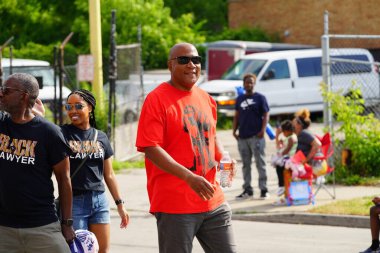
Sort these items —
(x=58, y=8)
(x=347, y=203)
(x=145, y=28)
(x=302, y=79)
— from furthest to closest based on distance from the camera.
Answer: (x=58, y=8) < (x=145, y=28) < (x=302, y=79) < (x=347, y=203)

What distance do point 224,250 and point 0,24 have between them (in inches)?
1270

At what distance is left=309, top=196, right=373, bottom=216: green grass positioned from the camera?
13.0 meters

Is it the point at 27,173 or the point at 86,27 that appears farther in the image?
the point at 86,27

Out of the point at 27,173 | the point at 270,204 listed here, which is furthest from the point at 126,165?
the point at 27,173

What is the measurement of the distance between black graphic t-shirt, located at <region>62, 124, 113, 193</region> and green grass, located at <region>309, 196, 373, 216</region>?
5605mm

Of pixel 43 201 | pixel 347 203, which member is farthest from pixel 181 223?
pixel 347 203

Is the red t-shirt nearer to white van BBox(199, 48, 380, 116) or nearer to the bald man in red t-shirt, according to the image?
the bald man in red t-shirt

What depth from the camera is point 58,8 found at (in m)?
37.6

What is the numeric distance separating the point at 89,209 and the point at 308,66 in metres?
20.7

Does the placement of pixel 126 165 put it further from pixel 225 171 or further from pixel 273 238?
pixel 225 171

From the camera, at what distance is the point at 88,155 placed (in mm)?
8070

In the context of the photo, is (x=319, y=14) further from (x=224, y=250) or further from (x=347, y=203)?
(x=224, y=250)

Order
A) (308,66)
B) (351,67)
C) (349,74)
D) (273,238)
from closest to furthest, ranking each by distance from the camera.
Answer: (273,238) < (349,74) < (351,67) < (308,66)

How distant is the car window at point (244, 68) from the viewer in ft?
90.1
